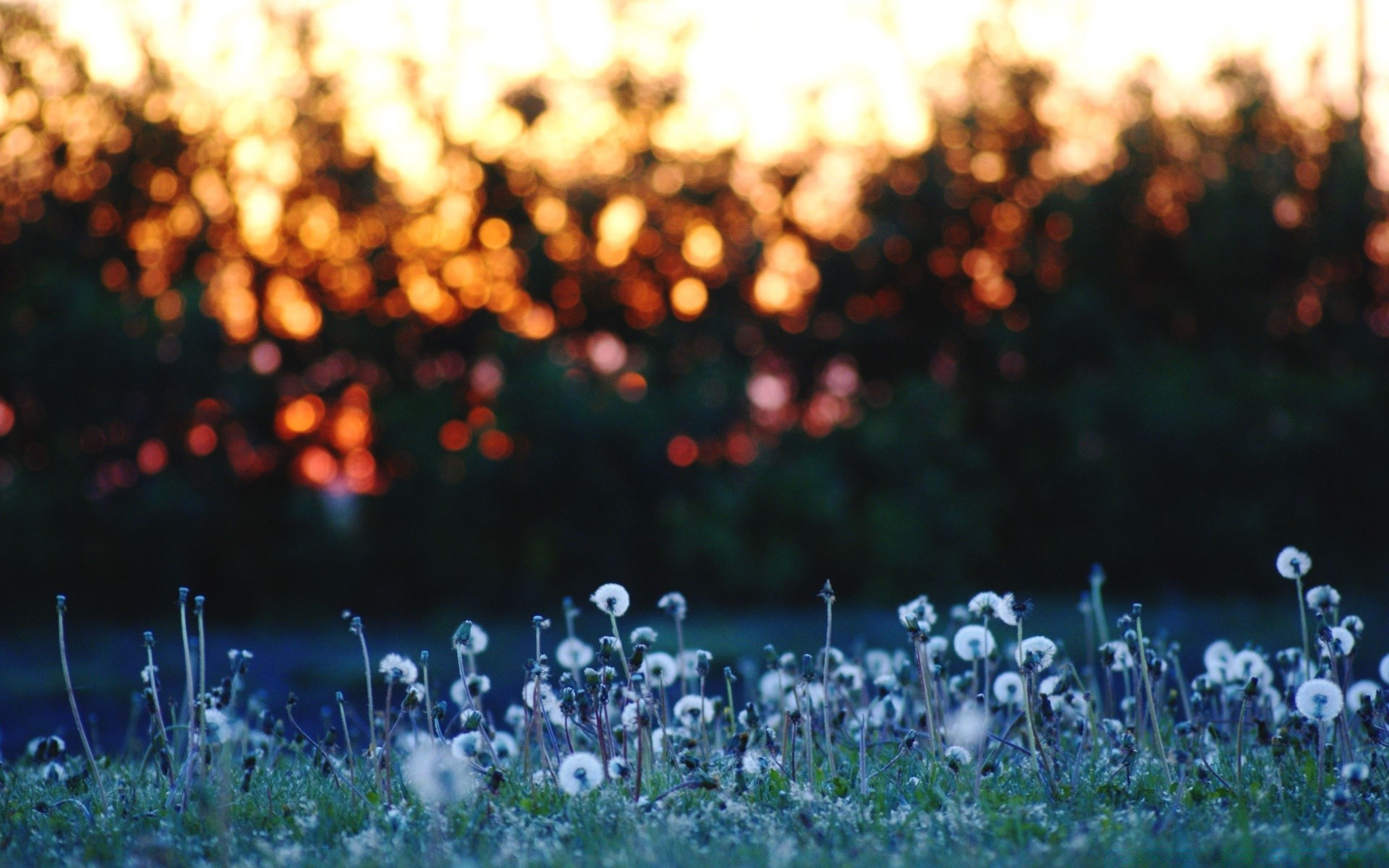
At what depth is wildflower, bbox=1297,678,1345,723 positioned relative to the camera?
3.76 metres

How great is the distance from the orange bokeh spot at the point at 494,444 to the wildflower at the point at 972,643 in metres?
10.5

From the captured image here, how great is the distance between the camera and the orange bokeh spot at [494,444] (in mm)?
14523

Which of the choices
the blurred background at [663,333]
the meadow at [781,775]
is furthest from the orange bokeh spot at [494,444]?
the meadow at [781,775]

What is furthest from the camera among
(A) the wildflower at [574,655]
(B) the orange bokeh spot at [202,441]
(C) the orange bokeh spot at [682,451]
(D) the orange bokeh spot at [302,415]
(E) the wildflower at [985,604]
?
(D) the orange bokeh spot at [302,415]

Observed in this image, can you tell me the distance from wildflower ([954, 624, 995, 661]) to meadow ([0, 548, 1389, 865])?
0.04 feet

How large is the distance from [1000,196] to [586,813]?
14.8 m

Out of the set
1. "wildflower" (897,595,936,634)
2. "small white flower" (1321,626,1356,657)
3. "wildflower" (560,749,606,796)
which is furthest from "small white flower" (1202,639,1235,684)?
"wildflower" (560,749,606,796)

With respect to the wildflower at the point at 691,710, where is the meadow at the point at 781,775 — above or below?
below

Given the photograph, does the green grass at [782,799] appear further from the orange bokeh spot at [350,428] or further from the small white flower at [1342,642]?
the orange bokeh spot at [350,428]

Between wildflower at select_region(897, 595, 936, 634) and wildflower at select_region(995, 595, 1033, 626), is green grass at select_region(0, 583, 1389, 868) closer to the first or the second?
wildflower at select_region(995, 595, 1033, 626)

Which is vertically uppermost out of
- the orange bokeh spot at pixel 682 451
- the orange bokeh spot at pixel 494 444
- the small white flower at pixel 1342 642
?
the orange bokeh spot at pixel 494 444

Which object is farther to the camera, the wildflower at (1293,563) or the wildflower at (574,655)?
the wildflower at (574,655)

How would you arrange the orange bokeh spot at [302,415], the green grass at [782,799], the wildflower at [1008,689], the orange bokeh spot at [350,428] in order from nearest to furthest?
the green grass at [782,799]
the wildflower at [1008,689]
the orange bokeh spot at [302,415]
the orange bokeh spot at [350,428]

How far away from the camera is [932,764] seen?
13.1 feet
